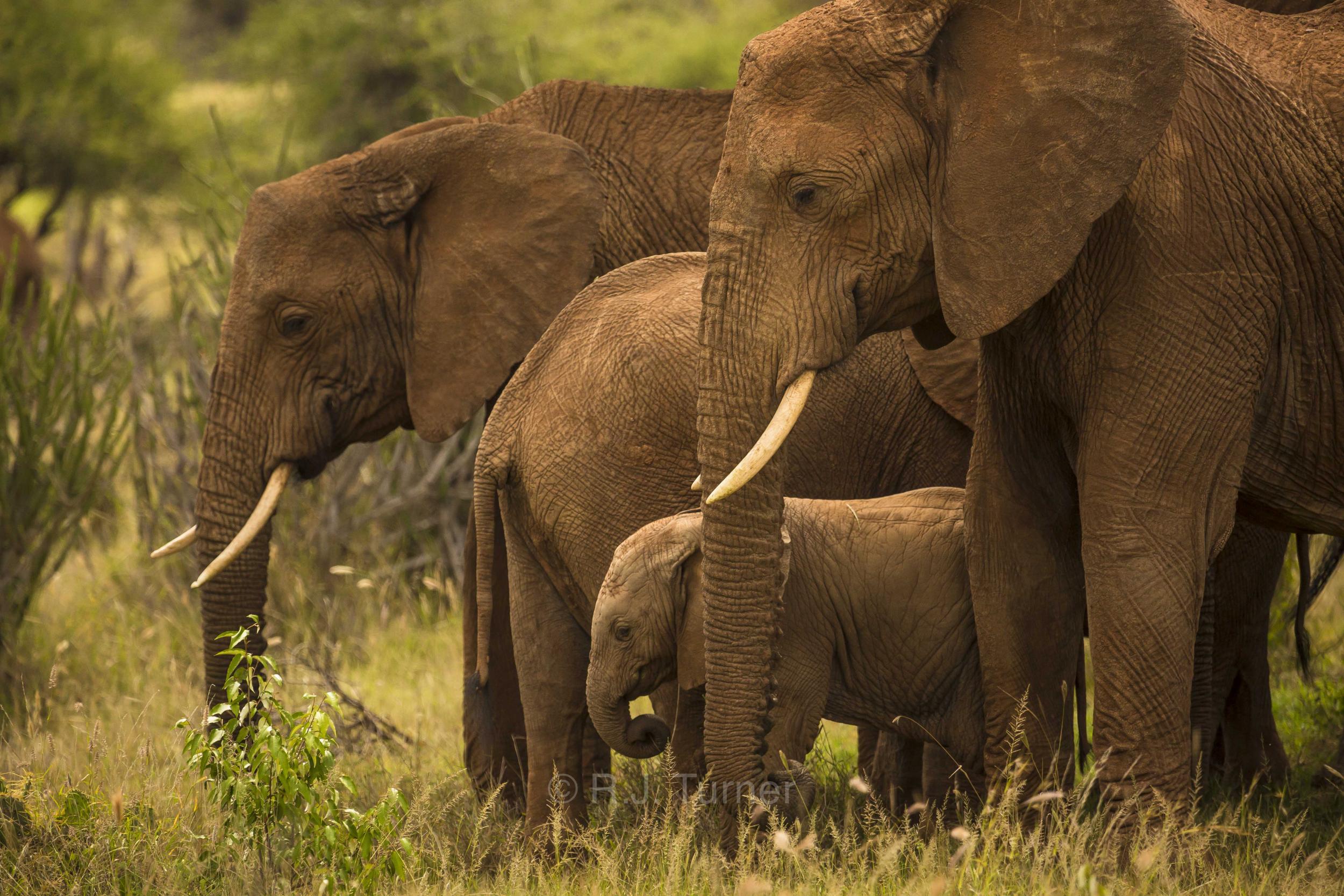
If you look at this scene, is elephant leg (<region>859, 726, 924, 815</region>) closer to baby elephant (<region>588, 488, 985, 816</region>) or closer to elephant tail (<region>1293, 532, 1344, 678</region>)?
baby elephant (<region>588, 488, 985, 816</region>)

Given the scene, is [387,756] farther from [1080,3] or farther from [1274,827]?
[1080,3]

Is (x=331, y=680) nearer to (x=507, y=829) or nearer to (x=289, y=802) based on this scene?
(x=507, y=829)

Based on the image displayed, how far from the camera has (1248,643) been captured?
17.8 ft

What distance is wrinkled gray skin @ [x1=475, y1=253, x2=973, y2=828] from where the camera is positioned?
4.59 meters

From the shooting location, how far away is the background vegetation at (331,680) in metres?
4.00

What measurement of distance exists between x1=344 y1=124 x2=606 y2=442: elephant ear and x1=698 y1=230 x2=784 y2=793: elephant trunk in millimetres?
1836

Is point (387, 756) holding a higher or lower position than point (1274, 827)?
lower

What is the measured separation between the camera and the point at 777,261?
362 cm

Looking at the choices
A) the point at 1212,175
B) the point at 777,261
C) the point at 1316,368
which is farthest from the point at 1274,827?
the point at 777,261

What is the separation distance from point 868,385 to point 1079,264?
1289 mm

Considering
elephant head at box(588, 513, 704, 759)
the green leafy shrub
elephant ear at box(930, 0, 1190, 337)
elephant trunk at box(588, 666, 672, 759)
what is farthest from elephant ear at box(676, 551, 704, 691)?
the green leafy shrub

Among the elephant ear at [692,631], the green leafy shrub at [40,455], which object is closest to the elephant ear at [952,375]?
the elephant ear at [692,631]

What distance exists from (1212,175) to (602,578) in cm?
191

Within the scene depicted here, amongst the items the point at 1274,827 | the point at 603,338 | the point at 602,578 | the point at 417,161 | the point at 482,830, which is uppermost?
the point at 417,161
